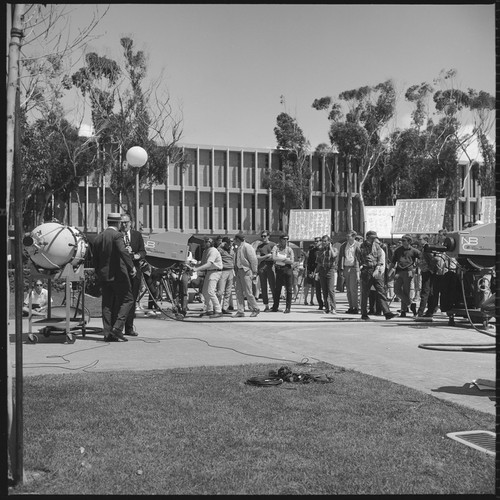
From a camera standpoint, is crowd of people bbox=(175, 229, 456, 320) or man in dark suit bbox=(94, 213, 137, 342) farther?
crowd of people bbox=(175, 229, 456, 320)

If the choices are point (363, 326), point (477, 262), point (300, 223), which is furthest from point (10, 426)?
point (300, 223)

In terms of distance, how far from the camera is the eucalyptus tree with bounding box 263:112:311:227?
193 ft

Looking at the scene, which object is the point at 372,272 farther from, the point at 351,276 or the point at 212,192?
the point at 212,192

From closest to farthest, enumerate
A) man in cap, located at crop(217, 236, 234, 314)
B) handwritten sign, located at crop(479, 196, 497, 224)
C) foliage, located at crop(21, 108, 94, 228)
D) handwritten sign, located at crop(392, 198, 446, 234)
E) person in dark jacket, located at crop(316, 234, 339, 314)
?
man in cap, located at crop(217, 236, 234, 314)
person in dark jacket, located at crop(316, 234, 339, 314)
handwritten sign, located at crop(479, 196, 497, 224)
handwritten sign, located at crop(392, 198, 446, 234)
foliage, located at crop(21, 108, 94, 228)

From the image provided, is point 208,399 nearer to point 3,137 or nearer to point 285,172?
point 3,137

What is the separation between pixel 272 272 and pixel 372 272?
3.49 meters

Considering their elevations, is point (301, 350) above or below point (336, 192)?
below

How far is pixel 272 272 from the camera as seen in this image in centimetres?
1805

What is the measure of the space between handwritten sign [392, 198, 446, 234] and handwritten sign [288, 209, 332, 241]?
2856 mm

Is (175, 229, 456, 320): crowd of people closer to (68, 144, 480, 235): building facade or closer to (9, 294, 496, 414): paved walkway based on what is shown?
(9, 294, 496, 414): paved walkway

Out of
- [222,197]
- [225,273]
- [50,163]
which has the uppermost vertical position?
[50,163]

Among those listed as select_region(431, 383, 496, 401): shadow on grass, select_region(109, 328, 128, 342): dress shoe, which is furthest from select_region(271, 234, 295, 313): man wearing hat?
select_region(431, 383, 496, 401): shadow on grass

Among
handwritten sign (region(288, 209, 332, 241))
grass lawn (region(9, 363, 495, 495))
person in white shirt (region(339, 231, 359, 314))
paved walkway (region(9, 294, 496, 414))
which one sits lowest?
paved walkway (region(9, 294, 496, 414))

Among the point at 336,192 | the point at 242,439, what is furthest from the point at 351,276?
the point at 336,192
